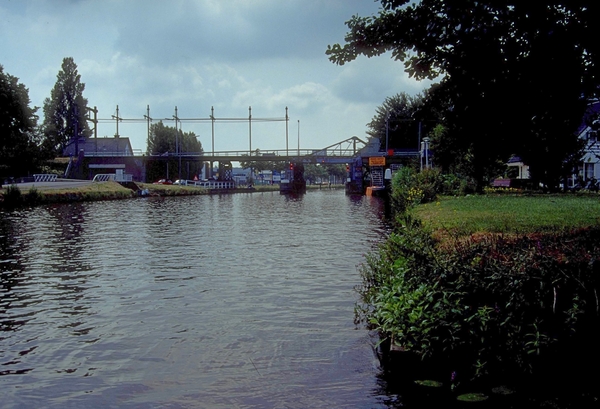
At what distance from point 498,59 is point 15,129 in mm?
55422

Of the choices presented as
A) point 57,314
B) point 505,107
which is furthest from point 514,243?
point 57,314

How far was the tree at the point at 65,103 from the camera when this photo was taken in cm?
11212

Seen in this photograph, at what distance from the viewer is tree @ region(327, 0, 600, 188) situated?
9.24 m

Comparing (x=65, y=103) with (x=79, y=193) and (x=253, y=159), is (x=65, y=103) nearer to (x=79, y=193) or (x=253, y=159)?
(x=253, y=159)

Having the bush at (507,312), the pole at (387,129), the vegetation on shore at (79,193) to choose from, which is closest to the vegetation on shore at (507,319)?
the bush at (507,312)

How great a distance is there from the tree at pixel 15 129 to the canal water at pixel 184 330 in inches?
1402

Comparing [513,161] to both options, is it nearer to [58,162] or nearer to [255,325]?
[255,325]

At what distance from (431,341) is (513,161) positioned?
60033 millimetres

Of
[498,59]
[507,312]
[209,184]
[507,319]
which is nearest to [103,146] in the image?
[209,184]

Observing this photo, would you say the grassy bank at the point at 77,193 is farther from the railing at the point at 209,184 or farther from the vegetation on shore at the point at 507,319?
the vegetation on shore at the point at 507,319

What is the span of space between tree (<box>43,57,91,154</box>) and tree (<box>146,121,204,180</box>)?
15.2 metres

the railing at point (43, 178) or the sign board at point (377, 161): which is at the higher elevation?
the sign board at point (377, 161)

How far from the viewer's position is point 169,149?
129125mm

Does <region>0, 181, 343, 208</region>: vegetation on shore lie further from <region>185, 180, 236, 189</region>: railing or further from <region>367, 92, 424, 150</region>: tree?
<region>367, 92, 424, 150</region>: tree
